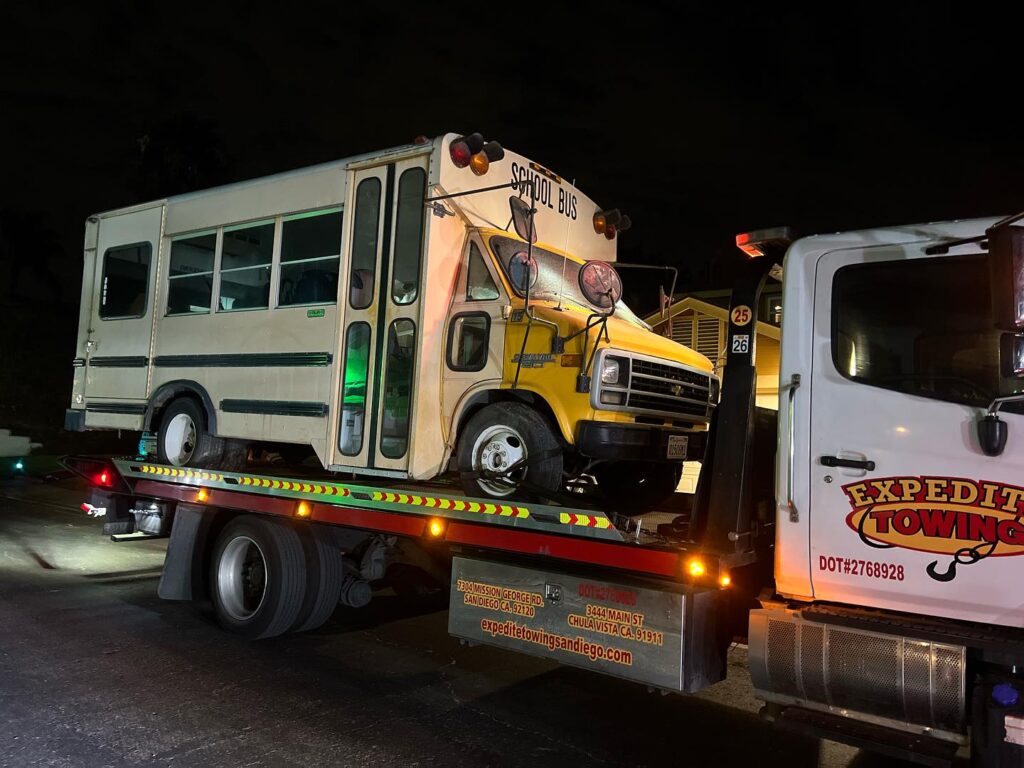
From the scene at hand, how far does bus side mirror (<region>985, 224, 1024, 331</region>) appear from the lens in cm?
295

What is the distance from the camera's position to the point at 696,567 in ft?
13.1

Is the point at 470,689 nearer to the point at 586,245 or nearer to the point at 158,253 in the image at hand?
the point at 586,245

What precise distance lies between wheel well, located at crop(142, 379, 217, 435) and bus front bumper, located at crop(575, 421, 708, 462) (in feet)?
12.0

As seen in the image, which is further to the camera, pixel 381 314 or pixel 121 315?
pixel 121 315

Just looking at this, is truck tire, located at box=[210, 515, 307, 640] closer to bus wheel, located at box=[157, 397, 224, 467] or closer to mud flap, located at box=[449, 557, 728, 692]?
bus wheel, located at box=[157, 397, 224, 467]

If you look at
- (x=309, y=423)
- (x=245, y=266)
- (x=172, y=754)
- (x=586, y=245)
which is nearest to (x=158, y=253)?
(x=245, y=266)

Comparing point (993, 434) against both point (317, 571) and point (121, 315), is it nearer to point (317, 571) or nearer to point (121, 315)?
point (317, 571)

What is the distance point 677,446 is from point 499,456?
1187 mm

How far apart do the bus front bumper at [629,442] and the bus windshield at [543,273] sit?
1.15 meters

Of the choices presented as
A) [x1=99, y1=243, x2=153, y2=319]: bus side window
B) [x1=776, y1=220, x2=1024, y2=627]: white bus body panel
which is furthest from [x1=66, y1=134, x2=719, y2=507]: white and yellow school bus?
[x1=776, y1=220, x2=1024, y2=627]: white bus body panel

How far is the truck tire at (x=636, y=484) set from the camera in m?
6.05

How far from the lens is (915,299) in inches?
142

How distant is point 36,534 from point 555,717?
8930 mm

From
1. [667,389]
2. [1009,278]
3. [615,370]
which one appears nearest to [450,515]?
[615,370]
